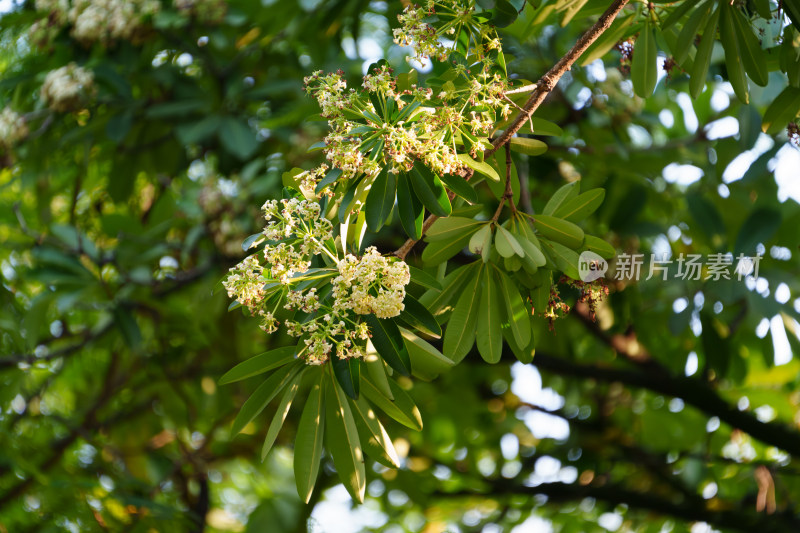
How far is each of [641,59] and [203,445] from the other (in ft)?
6.80

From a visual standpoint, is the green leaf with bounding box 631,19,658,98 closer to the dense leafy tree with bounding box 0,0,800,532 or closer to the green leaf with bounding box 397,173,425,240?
the dense leafy tree with bounding box 0,0,800,532

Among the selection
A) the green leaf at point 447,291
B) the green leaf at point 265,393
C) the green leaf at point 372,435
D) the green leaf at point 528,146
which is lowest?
the green leaf at point 372,435

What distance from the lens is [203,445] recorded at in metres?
2.77

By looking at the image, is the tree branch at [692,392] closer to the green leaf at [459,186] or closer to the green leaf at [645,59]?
the green leaf at [645,59]

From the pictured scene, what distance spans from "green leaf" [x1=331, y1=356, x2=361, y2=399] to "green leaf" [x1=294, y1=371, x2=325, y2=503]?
0.09m

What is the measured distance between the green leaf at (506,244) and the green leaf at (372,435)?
0.91 feet

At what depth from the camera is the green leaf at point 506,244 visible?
916 millimetres

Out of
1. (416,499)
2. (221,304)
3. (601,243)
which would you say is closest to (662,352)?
(416,499)

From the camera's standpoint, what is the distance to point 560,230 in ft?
3.24

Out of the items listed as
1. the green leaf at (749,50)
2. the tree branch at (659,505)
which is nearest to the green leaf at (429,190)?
the green leaf at (749,50)

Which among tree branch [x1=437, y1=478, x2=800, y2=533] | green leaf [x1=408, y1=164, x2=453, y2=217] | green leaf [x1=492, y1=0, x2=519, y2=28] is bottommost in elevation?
tree branch [x1=437, y1=478, x2=800, y2=533]

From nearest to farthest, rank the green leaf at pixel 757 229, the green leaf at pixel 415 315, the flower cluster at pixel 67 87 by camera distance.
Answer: the green leaf at pixel 415 315
the green leaf at pixel 757 229
the flower cluster at pixel 67 87

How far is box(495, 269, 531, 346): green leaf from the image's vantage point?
3.23 ft
